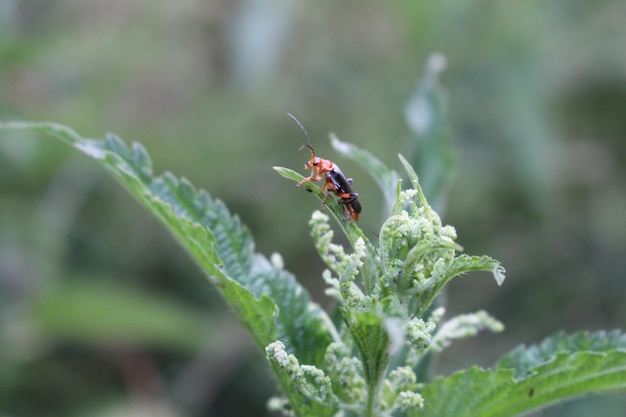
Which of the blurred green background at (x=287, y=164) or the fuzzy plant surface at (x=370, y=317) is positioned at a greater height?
the blurred green background at (x=287, y=164)

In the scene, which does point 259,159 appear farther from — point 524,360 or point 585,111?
point 524,360

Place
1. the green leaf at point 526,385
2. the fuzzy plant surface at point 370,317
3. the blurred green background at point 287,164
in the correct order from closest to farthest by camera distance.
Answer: the fuzzy plant surface at point 370,317, the green leaf at point 526,385, the blurred green background at point 287,164

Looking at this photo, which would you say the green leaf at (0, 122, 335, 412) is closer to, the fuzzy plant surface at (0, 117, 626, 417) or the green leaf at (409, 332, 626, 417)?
the fuzzy plant surface at (0, 117, 626, 417)

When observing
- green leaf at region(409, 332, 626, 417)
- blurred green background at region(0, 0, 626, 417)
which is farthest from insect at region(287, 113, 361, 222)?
blurred green background at region(0, 0, 626, 417)

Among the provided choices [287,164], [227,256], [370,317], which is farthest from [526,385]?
[287,164]

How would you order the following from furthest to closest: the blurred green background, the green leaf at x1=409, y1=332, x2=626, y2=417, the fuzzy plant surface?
1. the blurred green background
2. the green leaf at x1=409, y1=332, x2=626, y2=417
3. the fuzzy plant surface

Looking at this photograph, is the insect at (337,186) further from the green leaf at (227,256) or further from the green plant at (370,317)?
the green leaf at (227,256)

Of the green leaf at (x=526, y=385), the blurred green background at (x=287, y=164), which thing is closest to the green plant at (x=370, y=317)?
the green leaf at (x=526, y=385)

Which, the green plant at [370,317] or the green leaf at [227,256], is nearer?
the green plant at [370,317]

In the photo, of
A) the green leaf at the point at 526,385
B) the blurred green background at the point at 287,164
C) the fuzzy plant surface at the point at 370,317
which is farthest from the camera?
the blurred green background at the point at 287,164
